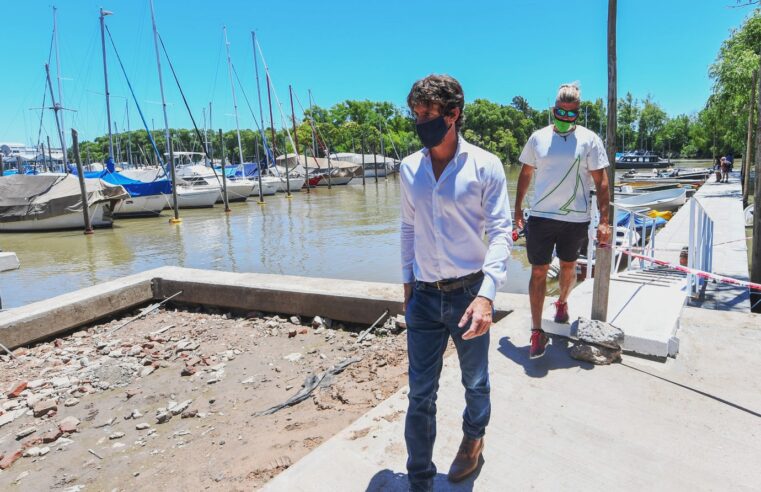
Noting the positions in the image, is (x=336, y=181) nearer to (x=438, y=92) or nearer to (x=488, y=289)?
(x=438, y=92)

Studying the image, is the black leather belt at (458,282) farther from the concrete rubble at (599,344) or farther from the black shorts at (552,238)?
the concrete rubble at (599,344)

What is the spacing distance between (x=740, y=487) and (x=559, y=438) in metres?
0.80

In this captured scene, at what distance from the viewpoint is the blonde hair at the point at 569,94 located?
3.59 meters

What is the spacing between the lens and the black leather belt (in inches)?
87.5

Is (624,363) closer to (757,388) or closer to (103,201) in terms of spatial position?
(757,388)

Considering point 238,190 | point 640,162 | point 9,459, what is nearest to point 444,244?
point 9,459

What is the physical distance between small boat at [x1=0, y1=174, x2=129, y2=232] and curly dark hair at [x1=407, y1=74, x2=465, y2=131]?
23041 mm

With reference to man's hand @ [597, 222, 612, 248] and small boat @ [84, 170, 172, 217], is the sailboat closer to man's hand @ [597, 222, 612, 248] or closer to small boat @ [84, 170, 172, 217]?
small boat @ [84, 170, 172, 217]

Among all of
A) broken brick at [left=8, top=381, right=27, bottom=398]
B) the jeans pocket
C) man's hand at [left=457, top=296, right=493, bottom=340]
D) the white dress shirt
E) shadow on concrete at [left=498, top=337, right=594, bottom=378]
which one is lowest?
broken brick at [left=8, top=381, right=27, bottom=398]

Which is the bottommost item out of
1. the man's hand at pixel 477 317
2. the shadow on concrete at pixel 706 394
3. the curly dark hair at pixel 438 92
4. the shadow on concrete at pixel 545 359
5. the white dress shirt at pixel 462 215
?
the shadow on concrete at pixel 706 394

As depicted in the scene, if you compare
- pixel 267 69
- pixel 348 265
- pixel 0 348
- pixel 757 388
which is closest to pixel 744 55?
pixel 348 265

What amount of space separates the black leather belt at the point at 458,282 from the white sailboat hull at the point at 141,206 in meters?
27.5

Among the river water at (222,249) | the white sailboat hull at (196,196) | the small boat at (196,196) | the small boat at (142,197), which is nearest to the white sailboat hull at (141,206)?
the small boat at (142,197)

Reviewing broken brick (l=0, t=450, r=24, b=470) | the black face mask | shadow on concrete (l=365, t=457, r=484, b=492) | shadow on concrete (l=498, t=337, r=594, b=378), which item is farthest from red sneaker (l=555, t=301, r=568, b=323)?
broken brick (l=0, t=450, r=24, b=470)
